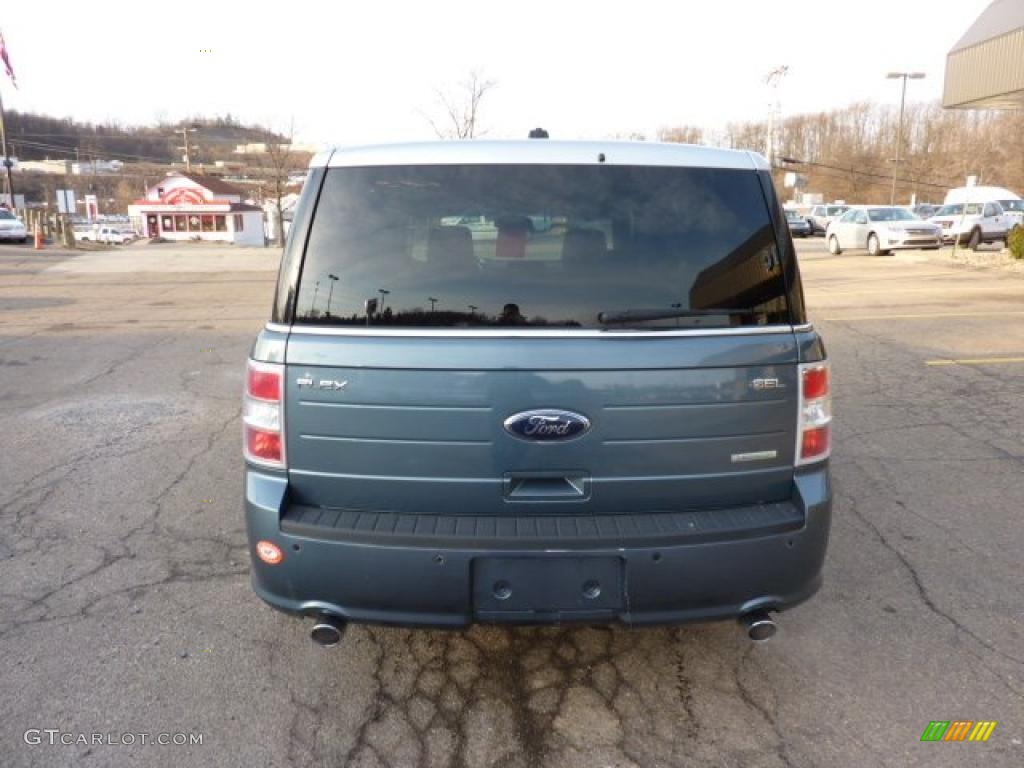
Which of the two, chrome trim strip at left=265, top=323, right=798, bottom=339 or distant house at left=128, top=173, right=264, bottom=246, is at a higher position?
distant house at left=128, top=173, right=264, bottom=246

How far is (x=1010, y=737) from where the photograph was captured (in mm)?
2537

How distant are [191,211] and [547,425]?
66824 mm

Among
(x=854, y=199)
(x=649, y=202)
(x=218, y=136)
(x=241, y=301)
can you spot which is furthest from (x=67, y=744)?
(x=218, y=136)

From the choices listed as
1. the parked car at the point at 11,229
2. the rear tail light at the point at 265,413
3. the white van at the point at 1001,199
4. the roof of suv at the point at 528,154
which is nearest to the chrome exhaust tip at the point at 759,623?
the roof of suv at the point at 528,154

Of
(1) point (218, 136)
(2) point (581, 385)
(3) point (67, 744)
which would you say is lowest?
(3) point (67, 744)

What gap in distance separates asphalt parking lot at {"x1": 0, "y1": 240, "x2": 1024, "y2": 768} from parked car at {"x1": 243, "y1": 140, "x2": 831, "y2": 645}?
1.40 feet

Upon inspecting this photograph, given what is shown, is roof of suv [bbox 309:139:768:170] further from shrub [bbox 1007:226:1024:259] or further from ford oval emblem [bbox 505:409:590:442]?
shrub [bbox 1007:226:1024:259]

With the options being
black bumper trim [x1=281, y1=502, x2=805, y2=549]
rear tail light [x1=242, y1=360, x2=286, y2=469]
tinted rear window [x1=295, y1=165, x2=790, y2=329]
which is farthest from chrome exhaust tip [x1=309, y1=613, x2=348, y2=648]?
tinted rear window [x1=295, y1=165, x2=790, y2=329]


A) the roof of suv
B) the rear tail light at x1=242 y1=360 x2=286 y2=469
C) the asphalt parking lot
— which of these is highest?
the roof of suv

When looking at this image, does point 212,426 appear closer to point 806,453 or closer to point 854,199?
point 806,453

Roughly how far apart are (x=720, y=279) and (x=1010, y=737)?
73.0 inches

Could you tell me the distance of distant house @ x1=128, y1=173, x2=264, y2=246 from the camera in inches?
2416

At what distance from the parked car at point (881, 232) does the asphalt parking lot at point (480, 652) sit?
2023cm

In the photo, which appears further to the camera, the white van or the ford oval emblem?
the white van
